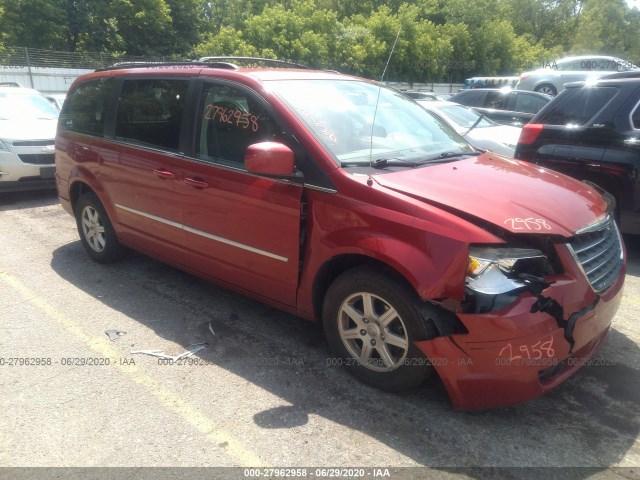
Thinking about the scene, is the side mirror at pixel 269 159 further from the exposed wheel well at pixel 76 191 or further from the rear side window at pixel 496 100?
the rear side window at pixel 496 100

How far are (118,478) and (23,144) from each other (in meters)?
6.72

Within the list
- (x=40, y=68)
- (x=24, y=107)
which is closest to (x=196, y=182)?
(x=24, y=107)

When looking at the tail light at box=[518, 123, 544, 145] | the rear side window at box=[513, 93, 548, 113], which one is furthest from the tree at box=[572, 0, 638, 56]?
the tail light at box=[518, 123, 544, 145]

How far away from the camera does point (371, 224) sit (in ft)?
9.36

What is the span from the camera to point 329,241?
3.05m

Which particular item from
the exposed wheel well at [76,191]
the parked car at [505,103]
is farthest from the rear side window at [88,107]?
the parked car at [505,103]

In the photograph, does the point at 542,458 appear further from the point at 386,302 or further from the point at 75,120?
the point at 75,120

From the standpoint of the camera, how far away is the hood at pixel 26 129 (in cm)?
782

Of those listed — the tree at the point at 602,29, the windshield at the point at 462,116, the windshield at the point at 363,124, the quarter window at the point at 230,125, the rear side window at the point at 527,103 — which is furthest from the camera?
the tree at the point at 602,29

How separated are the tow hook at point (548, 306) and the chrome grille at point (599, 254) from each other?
0.26 meters

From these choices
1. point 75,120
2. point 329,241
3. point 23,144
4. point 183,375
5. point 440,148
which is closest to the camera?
point 329,241

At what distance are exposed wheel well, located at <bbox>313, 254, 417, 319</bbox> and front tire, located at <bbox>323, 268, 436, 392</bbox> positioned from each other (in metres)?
0.04

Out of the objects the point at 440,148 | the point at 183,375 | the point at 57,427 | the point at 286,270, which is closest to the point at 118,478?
the point at 57,427

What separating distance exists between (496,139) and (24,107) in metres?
7.80
